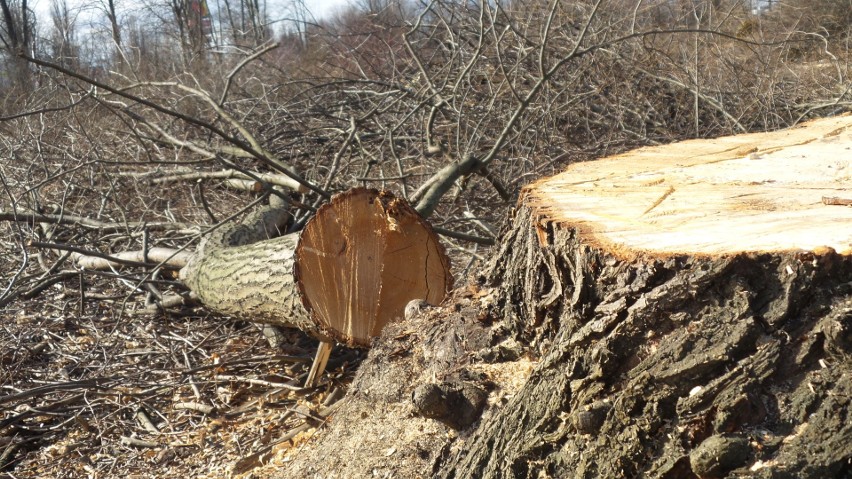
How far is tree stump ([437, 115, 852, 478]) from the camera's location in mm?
1300

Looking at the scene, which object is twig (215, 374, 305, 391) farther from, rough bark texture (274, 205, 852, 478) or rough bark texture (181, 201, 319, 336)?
rough bark texture (274, 205, 852, 478)

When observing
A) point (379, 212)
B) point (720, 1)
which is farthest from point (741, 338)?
point (720, 1)

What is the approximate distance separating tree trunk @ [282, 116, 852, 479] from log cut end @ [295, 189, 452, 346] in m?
0.64

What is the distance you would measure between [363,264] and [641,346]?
146 cm

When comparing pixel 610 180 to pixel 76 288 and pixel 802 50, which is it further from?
pixel 802 50

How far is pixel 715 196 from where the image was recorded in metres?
1.86

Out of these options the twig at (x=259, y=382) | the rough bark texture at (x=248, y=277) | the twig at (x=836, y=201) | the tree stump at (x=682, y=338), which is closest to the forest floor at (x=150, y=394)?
the twig at (x=259, y=382)

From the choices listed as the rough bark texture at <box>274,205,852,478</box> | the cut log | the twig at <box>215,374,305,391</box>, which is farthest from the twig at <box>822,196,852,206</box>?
the twig at <box>215,374,305,391</box>

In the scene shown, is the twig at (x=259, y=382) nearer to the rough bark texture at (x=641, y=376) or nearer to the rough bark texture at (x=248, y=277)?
the rough bark texture at (x=248, y=277)

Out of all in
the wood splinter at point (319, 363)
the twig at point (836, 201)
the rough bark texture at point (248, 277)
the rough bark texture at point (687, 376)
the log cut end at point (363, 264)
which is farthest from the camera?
the wood splinter at point (319, 363)

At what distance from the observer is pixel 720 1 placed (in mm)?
6316

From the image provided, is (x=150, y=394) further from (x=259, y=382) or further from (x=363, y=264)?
(x=363, y=264)

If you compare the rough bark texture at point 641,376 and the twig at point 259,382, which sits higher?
the rough bark texture at point 641,376

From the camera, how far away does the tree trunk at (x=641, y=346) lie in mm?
1317
